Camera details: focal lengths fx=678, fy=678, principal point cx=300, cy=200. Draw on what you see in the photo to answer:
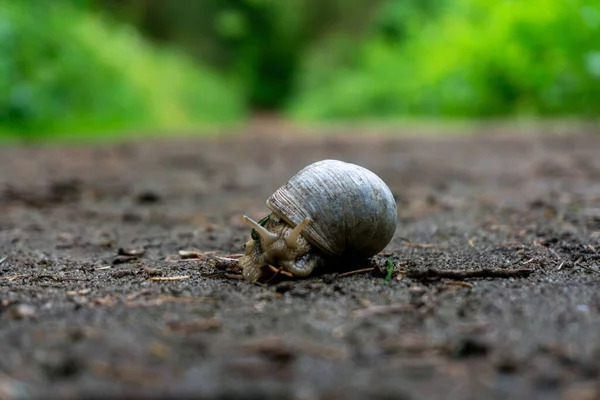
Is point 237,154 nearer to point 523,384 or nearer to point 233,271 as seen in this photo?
point 233,271

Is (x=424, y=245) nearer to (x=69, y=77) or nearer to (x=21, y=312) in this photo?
(x=21, y=312)

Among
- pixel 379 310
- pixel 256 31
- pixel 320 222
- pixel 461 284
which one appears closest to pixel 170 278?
pixel 320 222

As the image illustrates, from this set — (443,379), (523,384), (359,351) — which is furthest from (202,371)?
(523,384)

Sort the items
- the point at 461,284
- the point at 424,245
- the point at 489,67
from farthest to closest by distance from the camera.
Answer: the point at 489,67 < the point at 424,245 < the point at 461,284

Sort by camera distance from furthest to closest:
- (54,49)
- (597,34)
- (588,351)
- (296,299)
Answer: (54,49) < (597,34) < (296,299) < (588,351)

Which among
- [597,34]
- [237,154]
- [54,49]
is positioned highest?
[597,34]

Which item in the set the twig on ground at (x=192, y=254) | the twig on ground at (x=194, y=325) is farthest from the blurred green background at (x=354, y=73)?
the twig on ground at (x=194, y=325)

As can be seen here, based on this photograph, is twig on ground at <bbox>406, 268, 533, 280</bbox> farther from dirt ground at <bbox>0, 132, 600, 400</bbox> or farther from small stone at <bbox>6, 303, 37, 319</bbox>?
small stone at <bbox>6, 303, 37, 319</bbox>
